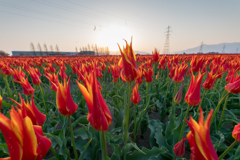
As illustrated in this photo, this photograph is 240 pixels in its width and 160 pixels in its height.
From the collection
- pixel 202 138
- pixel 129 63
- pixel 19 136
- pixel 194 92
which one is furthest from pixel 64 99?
pixel 194 92

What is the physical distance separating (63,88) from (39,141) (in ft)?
1.47

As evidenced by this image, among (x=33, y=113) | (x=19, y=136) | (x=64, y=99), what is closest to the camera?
(x=19, y=136)

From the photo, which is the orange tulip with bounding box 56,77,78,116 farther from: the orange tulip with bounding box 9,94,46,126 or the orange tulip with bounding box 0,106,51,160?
the orange tulip with bounding box 0,106,51,160

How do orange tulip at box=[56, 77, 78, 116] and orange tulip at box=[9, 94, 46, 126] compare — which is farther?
orange tulip at box=[56, 77, 78, 116]

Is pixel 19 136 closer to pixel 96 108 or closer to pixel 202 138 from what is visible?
pixel 96 108

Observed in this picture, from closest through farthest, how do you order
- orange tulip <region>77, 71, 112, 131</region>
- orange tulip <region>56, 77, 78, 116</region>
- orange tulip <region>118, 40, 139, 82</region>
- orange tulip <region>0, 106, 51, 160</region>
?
orange tulip <region>0, 106, 51, 160</region> < orange tulip <region>77, 71, 112, 131</region> < orange tulip <region>56, 77, 78, 116</region> < orange tulip <region>118, 40, 139, 82</region>

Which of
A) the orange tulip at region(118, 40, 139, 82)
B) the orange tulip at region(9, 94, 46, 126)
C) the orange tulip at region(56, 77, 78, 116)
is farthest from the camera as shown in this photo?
the orange tulip at region(118, 40, 139, 82)

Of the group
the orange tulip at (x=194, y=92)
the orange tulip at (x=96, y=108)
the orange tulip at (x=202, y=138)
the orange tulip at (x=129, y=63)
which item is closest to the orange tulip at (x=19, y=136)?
the orange tulip at (x=96, y=108)

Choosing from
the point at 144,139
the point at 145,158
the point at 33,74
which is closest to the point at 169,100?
the point at 144,139

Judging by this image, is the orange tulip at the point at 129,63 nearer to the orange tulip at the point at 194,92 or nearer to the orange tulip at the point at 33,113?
the orange tulip at the point at 194,92

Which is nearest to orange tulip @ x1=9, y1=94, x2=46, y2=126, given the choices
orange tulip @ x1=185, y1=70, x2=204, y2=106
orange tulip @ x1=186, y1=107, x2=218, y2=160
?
orange tulip @ x1=186, y1=107, x2=218, y2=160

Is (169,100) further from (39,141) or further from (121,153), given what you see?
(39,141)

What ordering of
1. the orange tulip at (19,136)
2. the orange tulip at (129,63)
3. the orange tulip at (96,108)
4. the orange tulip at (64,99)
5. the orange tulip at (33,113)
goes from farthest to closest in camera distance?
the orange tulip at (129,63) < the orange tulip at (64,99) < the orange tulip at (33,113) < the orange tulip at (96,108) < the orange tulip at (19,136)

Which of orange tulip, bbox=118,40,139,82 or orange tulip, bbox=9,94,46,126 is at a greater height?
orange tulip, bbox=118,40,139,82
